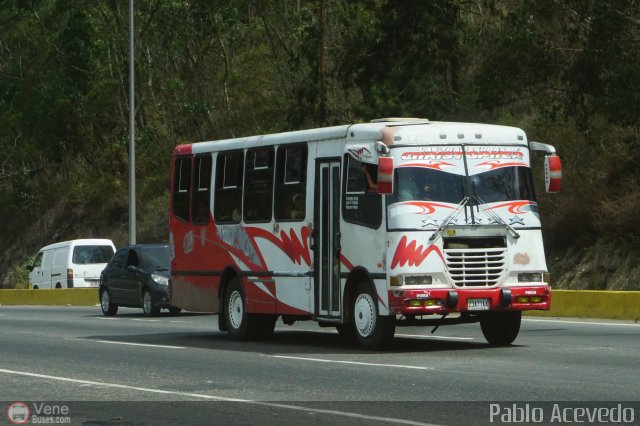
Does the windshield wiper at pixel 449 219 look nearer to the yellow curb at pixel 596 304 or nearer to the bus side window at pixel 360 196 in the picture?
the bus side window at pixel 360 196

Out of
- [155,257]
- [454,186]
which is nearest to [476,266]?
[454,186]

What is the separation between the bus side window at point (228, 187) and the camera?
22.0 metres

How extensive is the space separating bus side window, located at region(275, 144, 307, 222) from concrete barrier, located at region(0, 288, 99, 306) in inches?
835

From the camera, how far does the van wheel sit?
33.4m

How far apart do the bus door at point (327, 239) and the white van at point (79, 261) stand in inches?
935

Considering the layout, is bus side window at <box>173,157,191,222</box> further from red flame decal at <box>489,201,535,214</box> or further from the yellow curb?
the yellow curb

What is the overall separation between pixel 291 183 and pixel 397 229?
2824 mm

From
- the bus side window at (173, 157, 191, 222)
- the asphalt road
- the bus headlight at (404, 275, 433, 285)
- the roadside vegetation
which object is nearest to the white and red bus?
the bus headlight at (404, 275, 433, 285)

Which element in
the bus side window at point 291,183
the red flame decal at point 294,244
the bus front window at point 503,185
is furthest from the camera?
the bus side window at point 291,183

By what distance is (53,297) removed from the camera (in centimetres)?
4341

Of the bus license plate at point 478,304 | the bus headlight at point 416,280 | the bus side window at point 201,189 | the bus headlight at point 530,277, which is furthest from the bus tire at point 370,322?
the bus side window at point 201,189

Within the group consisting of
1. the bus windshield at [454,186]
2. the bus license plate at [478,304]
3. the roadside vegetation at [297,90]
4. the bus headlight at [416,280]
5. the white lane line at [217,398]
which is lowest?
the white lane line at [217,398]

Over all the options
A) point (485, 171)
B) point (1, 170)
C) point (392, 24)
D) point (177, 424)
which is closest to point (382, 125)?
point (485, 171)

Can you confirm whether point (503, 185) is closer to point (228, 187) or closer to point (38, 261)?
point (228, 187)
